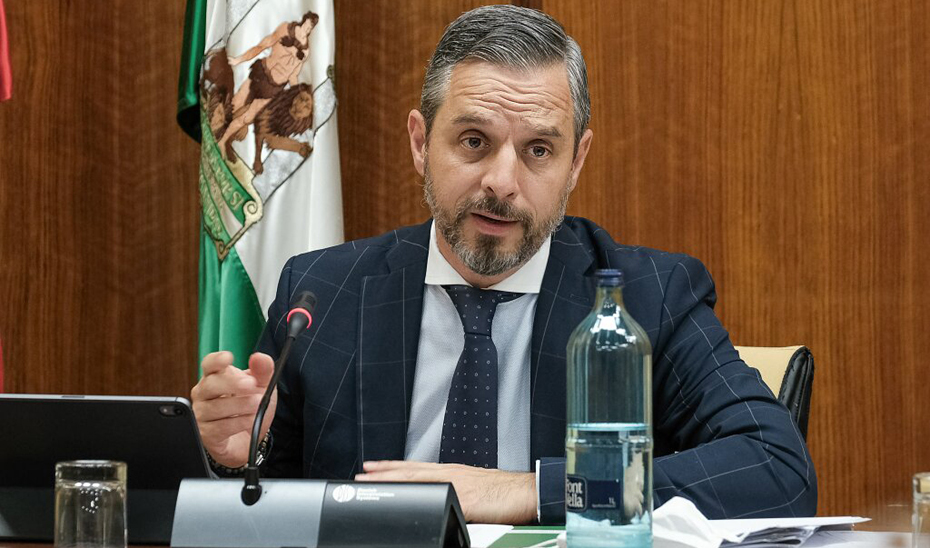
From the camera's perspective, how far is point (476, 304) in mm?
2047

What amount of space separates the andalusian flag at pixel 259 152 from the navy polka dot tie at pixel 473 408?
1358 mm

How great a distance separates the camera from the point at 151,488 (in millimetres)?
1371

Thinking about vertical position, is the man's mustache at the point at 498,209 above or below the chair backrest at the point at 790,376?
above

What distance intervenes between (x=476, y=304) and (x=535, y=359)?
15 cm

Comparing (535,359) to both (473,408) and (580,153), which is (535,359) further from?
(580,153)

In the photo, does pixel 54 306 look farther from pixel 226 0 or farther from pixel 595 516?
pixel 595 516

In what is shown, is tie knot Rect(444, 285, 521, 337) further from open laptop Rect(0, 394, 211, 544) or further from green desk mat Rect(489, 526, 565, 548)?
open laptop Rect(0, 394, 211, 544)

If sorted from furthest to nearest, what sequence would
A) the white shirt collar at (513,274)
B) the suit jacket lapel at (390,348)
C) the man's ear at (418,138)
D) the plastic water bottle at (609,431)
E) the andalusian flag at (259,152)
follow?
1. the andalusian flag at (259,152)
2. the man's ear at (418,138)
3. the white shirt collar at (513,274)
4. the suit jacket lapel at (390,348)
5. the plastic water bottle at (609,431)

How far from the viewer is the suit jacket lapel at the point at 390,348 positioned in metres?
1.97

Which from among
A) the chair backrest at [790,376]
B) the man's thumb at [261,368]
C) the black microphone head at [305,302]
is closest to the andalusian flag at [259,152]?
the chair backrest at [790,376]

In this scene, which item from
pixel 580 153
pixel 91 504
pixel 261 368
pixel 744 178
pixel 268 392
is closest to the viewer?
pixel 91 504

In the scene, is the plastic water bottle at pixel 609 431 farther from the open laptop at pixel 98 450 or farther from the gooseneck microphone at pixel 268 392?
the open laptop at pixel 98 450

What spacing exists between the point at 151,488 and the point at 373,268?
2.78ft

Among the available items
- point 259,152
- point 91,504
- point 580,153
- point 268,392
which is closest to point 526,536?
point 268,392
